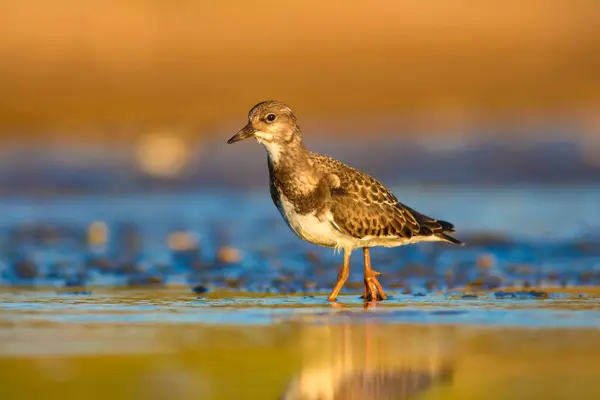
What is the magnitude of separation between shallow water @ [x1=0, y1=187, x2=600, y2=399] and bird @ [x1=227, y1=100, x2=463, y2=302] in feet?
1.86

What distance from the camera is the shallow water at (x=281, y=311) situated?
368 inches

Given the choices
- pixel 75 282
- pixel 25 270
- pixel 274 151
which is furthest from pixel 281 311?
pixel 25 270

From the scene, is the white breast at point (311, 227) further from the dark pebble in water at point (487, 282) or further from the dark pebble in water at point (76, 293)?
the dark pebble in water at point (76, 293)

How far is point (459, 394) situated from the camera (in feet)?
→ 29.4

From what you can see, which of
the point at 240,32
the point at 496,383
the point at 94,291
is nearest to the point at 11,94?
the point at 240,32

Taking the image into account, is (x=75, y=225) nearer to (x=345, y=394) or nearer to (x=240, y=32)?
(x=345, y=394)

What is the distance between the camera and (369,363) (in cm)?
982

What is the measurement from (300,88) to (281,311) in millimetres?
21493

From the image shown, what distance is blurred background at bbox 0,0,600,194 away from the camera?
2609 cm

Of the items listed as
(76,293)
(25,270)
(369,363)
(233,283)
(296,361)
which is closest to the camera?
(369,363)

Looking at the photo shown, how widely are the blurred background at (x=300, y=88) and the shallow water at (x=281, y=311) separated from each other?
570 cm

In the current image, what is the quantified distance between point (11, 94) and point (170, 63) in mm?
4513

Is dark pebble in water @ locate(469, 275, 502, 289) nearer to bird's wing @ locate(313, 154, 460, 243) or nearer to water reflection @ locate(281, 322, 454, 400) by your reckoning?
bird's wing @ locate(313, 154, 460, 243)

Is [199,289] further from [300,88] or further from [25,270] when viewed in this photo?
[300,88]
